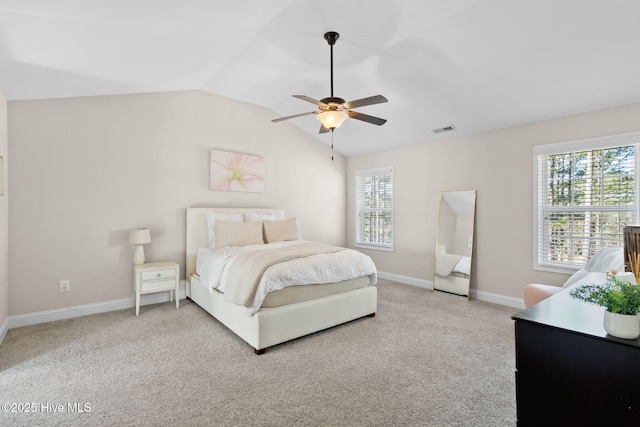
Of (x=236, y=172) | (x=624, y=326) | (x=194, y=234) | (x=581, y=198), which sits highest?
(x=236, y=172)

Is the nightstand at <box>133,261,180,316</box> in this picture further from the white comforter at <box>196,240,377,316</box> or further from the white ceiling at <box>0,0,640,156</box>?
the white ceiling at <box>0,0,640,156</box>

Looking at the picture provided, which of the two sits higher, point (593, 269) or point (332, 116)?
point (332, 116)

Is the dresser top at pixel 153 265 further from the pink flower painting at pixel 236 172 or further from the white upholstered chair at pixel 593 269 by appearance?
the white upholstered chair at pixel 593 269

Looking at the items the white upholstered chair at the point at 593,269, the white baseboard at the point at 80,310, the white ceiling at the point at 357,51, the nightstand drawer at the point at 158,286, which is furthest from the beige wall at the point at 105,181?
the white upholstered chair at the point at 593,269

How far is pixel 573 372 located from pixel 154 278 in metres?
3.85

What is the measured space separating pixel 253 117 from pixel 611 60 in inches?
165

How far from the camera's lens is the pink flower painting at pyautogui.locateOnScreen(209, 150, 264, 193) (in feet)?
15.1

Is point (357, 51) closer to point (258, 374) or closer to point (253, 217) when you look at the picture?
point (253, 217)

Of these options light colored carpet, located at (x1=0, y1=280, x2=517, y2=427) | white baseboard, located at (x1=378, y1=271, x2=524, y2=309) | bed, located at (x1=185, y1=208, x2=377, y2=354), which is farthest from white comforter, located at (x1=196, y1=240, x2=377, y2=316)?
white baseboard, located at (x1=378, y1=271, x2=524, y2=309)

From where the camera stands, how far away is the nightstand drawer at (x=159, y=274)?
145 inches

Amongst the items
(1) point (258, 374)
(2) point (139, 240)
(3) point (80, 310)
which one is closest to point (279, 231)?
(2) point (139, 240)

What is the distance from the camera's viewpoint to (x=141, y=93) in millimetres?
4012

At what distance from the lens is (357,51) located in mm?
3201

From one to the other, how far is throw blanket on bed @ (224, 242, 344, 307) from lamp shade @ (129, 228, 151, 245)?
1322 mm
